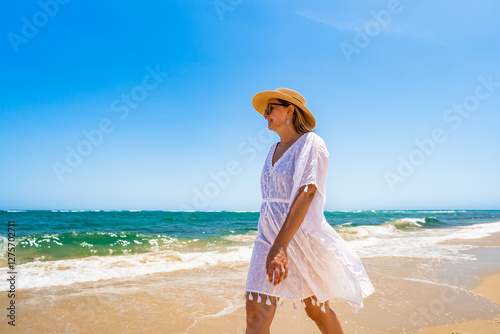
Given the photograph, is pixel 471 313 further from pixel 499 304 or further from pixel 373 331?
pixel 373 331

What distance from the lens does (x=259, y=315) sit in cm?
185

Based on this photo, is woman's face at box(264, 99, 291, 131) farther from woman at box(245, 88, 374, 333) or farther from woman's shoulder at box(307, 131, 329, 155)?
woman's shoulder at box(307, 131, 329, 155)

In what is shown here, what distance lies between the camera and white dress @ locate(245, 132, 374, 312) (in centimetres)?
187

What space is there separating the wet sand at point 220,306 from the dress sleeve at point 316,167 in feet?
7.71

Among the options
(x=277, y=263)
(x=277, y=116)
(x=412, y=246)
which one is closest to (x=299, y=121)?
(x=277, y=116)

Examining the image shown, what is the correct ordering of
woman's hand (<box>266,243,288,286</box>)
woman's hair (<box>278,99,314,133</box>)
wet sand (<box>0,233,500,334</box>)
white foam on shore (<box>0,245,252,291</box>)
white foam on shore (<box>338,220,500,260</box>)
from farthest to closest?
white foam on shore (<box>338,220,500,260</box>)
white foam on shore (<box>0,245,252,291</box>)
wet sand (<box>0,233,500,334</box>)
woman's hair (<box>278,99,314,133</box>)
woman's hand (<box>266,243,288,286</box>)

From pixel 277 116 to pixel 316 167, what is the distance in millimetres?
496

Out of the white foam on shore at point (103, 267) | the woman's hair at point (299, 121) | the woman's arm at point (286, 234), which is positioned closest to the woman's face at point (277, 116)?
the woman's hair at point (299, 121)

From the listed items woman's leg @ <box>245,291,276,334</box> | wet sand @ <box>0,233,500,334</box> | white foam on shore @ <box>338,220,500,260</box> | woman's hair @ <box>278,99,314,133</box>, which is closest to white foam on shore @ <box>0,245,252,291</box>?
wet sand @ <box>0,233,500,334</box>

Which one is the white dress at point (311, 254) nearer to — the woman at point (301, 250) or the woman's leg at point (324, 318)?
the woman at point (301, 250)

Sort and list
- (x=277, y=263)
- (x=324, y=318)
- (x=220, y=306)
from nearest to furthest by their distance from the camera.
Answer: (x=277, y=263), (x=324, y=318), (x=220, y=306)

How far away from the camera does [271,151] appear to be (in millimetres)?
2320

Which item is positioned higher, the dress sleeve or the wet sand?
the dress sleeve

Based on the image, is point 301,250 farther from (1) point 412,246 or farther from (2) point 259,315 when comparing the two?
(1) point 412,246
